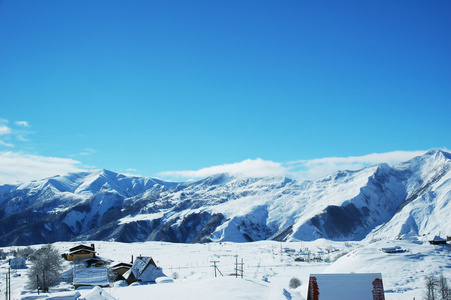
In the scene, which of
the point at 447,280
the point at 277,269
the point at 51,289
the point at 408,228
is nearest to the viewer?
the point at 51,289

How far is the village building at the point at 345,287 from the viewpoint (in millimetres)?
36344

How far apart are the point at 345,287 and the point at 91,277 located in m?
38.2

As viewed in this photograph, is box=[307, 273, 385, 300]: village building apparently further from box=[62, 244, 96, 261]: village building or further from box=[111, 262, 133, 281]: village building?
box=[62, 244, 96, 261]: village building

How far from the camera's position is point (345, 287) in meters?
36.6

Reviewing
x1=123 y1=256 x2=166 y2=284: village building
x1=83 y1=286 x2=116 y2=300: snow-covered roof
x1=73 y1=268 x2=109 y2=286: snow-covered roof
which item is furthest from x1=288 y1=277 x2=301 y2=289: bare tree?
x1=83 y1=286 x2=116 y2=300: snow-covered roof

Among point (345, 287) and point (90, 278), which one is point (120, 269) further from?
point (345, 287)

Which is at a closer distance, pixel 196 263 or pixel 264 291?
pixel 264 291

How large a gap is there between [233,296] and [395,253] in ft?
173

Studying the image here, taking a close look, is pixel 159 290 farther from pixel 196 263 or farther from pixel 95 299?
pixel 196 263

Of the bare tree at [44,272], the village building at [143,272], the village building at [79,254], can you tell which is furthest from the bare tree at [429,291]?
the village building at [79,254]

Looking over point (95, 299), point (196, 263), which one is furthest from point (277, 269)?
point (95, 299)

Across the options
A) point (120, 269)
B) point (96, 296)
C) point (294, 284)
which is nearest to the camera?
point (96, 296)

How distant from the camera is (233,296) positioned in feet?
119

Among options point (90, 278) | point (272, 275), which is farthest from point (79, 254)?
point (272, 275)
